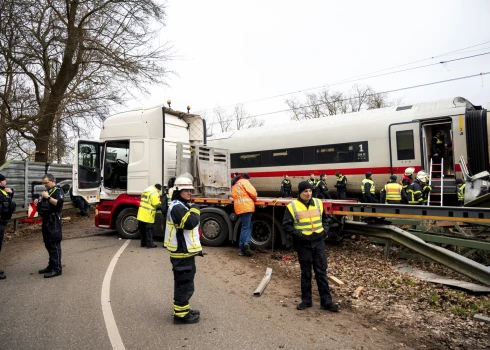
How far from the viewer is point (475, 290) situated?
473cm

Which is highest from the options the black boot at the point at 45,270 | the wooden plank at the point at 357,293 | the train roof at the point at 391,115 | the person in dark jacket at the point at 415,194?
the train roof at the point at 391,115

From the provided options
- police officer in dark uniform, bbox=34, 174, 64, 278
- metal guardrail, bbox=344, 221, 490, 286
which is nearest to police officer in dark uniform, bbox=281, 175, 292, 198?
metal guardrail, bbox=344, 221, 490, 286

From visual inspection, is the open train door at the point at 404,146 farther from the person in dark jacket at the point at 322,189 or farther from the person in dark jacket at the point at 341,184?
the person in dark jacket at the point at 322,189

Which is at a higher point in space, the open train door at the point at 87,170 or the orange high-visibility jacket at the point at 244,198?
the open train door at the point at 87,170

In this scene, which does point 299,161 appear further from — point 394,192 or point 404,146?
point 394,192

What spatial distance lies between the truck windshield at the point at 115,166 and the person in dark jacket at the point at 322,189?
6512 millimetres

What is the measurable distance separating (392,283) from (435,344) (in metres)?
1.87

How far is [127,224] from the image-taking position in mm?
9156

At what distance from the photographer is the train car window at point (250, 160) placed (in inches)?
593

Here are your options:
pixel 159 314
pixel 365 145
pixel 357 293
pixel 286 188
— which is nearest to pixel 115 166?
pixel 159 314

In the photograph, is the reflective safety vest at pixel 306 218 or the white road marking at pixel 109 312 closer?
the white road marking at pixel 109 312

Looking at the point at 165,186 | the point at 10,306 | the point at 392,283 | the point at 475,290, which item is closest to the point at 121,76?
the point at 165,186

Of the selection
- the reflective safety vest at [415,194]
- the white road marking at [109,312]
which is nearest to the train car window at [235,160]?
the reflective safety vest at [415,194]

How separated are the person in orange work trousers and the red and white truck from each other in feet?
3.35
